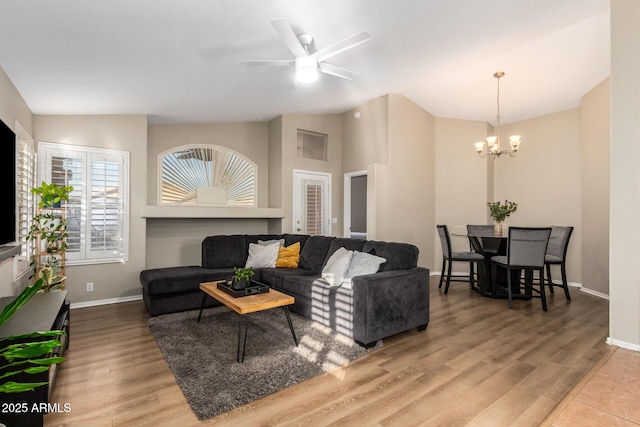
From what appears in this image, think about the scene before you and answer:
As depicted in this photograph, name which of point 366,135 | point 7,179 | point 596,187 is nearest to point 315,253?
point 366,135

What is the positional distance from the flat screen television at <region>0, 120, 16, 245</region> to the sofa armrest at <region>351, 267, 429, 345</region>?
9.38 ft

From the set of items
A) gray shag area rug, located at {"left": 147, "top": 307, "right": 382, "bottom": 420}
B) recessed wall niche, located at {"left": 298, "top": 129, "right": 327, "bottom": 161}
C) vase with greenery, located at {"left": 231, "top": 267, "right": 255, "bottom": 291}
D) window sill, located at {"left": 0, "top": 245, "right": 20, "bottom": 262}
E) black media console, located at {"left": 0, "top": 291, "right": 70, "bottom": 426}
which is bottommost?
gray shag area rug, located at {"left": 147, "top": 307, "right": 382, "bottom": 420}

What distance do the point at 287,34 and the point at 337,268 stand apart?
2206 mm

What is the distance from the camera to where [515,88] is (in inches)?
200

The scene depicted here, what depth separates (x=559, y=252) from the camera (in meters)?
4.82

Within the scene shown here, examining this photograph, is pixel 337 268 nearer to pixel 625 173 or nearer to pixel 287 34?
pixel 287 34

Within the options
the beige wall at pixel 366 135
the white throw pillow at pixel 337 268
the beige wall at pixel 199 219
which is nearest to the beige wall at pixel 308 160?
the beige wall at pixel 366 135

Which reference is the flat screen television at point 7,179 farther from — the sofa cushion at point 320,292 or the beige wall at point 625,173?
the beige wall at point 625,173

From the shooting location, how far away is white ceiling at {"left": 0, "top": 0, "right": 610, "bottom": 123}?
236cm

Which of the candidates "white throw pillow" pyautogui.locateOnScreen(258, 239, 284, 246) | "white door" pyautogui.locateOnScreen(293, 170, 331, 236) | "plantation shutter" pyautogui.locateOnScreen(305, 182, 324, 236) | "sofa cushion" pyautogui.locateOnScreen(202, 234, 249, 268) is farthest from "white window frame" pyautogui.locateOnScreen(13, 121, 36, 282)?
"plantation shutter" pyautogui.locateOnScreen(305, 182, 324, 236)

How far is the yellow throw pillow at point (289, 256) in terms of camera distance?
4.58 m

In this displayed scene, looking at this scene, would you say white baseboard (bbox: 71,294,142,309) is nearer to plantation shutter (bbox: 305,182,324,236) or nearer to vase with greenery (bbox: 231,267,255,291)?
vase with greenery (bbox: 231,267,255,291)

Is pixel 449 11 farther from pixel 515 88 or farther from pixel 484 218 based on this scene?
pixel 484 218

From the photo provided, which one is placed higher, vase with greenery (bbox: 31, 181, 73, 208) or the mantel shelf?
→ vase with greenery (bbox: 31, 181, 73, 208)
